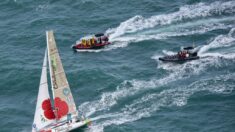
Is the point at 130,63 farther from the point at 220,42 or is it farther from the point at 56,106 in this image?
the point at 56,106

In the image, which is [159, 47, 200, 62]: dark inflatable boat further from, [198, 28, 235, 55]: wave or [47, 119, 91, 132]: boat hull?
[47, 119, 91, 132]: boat hull

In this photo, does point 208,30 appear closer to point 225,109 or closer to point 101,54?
point 101,54

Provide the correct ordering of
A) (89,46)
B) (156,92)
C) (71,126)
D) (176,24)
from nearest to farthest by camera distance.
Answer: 1. (71,126)
2. (156,92)
3. (89,46)
4. (176,24)

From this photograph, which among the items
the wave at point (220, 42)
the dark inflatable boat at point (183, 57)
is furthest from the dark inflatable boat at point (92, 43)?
the wave at point (220, 42)

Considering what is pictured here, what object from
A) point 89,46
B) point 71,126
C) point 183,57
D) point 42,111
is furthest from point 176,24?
point 42,111

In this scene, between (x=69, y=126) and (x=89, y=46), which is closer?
(x=69, y=126)

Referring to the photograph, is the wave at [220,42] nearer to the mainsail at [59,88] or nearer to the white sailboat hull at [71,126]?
the white sailboat hull at [71,126]

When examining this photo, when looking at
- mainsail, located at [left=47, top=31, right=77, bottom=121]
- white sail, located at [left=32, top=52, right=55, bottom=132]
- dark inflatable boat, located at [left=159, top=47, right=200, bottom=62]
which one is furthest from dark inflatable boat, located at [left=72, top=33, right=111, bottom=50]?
white sail, located at [left=32, top=52, right=55, bottom=132]
